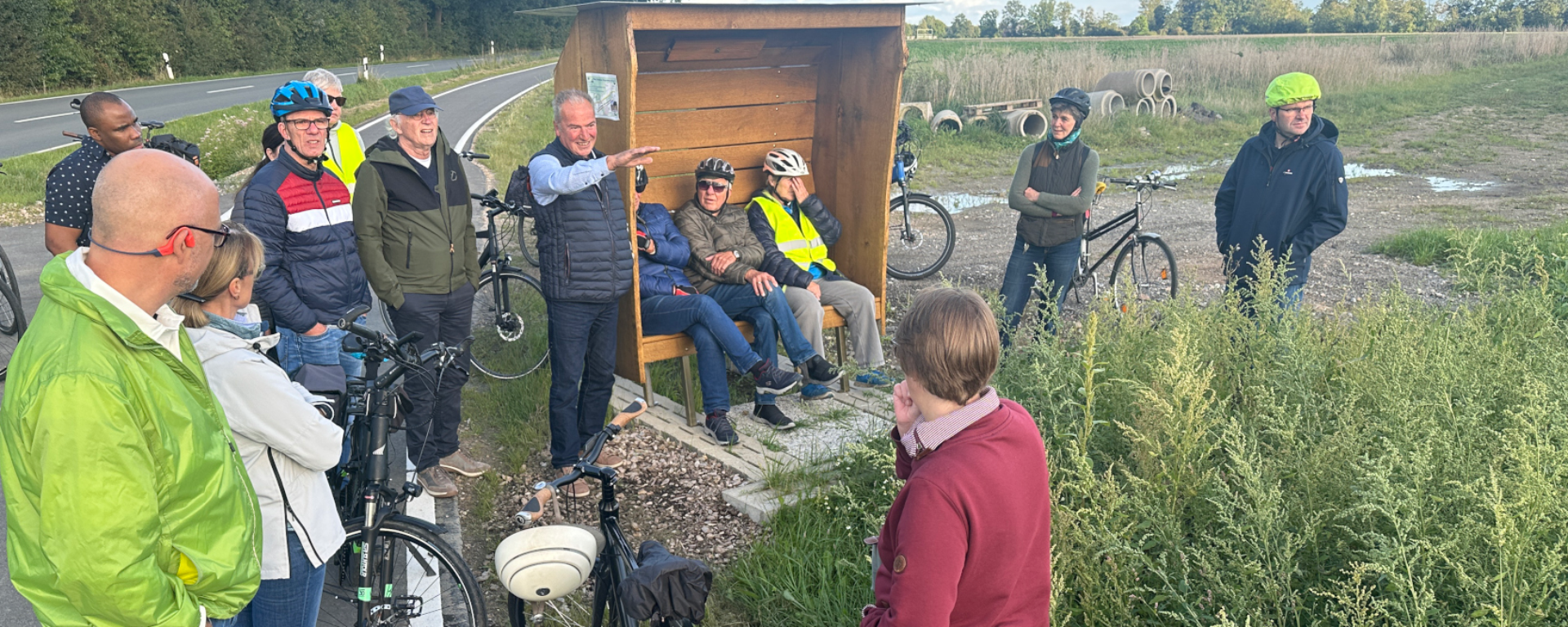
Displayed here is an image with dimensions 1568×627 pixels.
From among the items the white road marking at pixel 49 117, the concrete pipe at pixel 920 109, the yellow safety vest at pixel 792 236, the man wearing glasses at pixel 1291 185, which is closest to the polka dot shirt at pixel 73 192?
the yellow safety vest at pixel 792 236

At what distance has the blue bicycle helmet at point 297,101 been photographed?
169 inches

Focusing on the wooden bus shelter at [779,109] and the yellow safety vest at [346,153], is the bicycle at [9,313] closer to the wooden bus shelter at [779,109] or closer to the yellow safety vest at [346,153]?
the yellow safety vest at [346,153]

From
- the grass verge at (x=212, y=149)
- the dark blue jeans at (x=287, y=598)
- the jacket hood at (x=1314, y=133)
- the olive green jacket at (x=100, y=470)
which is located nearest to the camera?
the olive green jacket at (x=100, y=470)

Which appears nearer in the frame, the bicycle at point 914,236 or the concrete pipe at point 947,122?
the bicycle at point 914,236

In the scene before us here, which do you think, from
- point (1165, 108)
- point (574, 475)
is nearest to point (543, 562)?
point (574, 475)

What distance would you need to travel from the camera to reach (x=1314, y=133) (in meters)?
5.31

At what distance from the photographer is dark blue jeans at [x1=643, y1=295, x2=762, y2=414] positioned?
18.1ft

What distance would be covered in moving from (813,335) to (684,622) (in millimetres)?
3527

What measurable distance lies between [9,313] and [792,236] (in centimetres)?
546

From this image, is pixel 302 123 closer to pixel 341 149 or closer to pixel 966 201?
pixel 341 149

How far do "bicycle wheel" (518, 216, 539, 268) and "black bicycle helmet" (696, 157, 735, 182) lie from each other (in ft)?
8.68

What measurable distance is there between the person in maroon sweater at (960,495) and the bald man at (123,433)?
1.37 meters

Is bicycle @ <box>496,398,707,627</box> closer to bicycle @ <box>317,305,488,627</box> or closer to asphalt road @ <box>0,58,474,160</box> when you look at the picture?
bicycle @ <box>317,305,488,627</box>

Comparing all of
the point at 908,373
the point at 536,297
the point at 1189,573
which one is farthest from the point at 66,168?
the point at 1189,573
